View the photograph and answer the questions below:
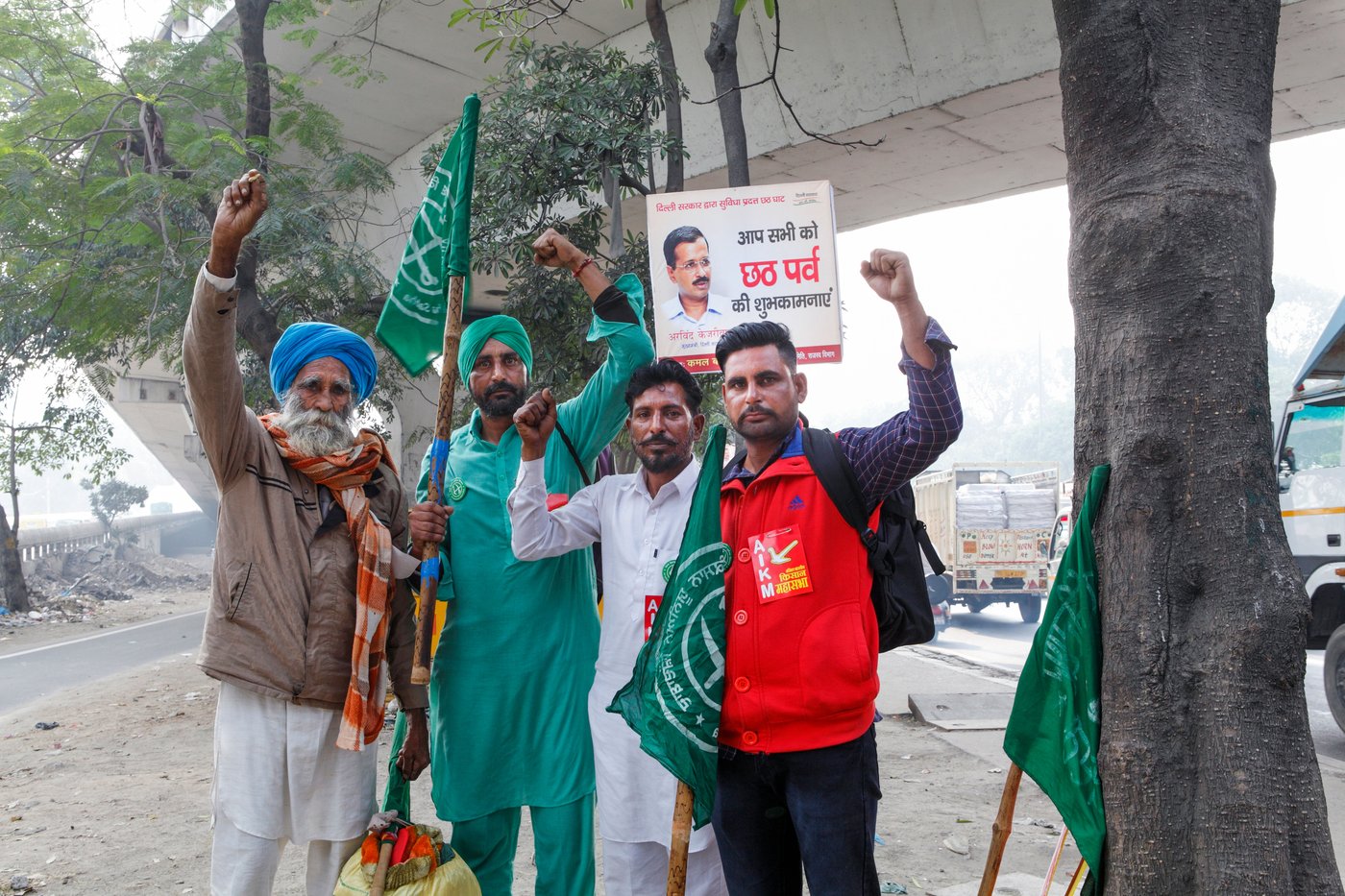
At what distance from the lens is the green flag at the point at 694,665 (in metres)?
2.37

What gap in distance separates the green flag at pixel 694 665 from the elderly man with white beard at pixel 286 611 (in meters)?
0.81

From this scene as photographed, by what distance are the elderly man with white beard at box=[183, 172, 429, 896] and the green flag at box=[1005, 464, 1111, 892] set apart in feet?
5.50

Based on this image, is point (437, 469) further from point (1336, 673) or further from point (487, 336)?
point (1336, 673)

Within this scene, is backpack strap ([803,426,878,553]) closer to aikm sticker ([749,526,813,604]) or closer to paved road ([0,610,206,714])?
aikm sticker ([749,526,813,604])

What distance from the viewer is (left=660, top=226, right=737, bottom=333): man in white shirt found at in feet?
15.9

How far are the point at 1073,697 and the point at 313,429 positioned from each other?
81.1 inches

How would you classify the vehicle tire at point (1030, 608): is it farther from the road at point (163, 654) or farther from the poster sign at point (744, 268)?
the poster sign at point (744, 268)

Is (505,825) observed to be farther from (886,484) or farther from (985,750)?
(985,750)

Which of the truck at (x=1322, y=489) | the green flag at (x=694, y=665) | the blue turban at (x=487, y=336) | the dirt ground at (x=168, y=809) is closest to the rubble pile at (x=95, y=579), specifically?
the dirt ground at (x=168, y=809)

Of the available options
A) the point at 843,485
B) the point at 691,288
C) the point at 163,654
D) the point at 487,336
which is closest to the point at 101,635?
the point at 163,654

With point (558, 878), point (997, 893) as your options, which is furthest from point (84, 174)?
point (997, 893)

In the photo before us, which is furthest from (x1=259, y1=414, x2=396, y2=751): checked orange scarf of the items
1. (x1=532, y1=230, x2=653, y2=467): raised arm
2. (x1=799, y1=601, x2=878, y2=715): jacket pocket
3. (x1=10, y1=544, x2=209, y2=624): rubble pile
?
(x1=10, y1=544, x2=209, y2=624): rubble pile

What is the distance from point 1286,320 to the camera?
6969cm

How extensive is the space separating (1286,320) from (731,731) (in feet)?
260
